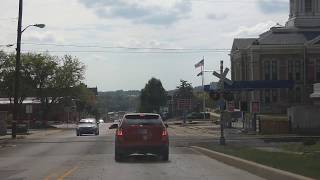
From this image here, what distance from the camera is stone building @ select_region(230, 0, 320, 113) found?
335 ft

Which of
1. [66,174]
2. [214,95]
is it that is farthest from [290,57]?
[66,174]

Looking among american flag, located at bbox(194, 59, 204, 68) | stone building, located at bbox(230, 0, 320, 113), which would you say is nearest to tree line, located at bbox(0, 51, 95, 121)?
american flag, located at bbox(194, 59, 204, 68)

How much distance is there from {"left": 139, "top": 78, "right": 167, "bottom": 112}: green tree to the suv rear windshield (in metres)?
125

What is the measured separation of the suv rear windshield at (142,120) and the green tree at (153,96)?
411 feet

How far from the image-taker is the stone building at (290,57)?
102 m

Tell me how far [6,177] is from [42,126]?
65.5 metres

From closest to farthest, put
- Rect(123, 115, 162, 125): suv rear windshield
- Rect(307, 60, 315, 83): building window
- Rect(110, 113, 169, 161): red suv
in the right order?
Rect(110, 113, 169, 161): red suv → Rect(123, 115, 162, 125): suv rear windshield → Rect(307, 60, 315, 83): building window

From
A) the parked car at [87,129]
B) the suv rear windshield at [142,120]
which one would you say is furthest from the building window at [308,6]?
the suv rear windshield at [142,120]

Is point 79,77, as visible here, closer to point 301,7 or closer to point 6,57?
point 6,57

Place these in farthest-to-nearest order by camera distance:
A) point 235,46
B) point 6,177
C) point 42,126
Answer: point 235,46 < point 42,126 < point 6,177

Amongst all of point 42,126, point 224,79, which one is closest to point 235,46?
point 42,126

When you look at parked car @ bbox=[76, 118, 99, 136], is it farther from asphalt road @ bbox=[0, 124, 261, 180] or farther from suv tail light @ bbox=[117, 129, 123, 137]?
suv tail light @ bbox=[117, 129, 123, 137]

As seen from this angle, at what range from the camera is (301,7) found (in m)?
107

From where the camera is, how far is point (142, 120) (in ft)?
80.1
